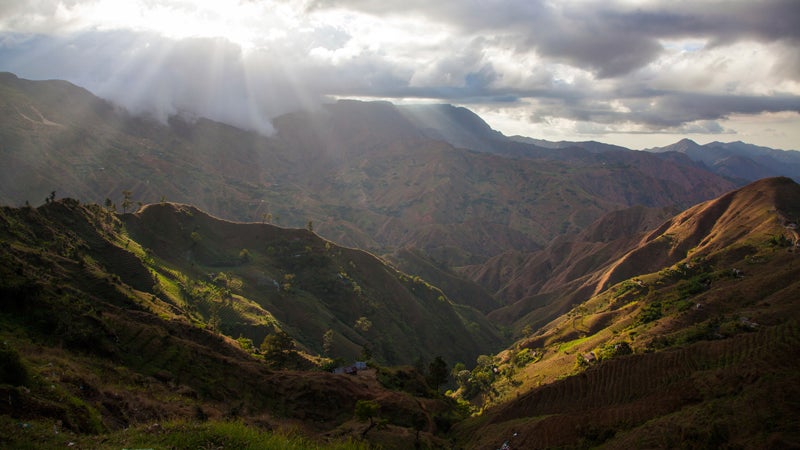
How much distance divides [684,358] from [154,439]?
4828 cm

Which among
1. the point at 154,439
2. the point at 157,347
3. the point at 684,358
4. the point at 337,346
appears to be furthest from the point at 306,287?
the point at 154,439

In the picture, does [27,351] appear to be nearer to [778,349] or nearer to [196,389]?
[196,389]

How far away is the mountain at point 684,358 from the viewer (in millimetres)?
30438

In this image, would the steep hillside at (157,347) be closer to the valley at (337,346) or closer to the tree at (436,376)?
the valley at (337,346)

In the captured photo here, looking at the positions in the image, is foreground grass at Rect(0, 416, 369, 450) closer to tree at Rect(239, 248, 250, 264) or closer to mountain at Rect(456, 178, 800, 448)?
mountain at Rect(456, 178, 800, 448)

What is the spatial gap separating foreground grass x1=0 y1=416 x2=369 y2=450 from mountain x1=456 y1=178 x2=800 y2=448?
2433 centimetres

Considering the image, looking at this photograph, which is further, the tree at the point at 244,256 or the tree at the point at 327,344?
the tree at the point at 244,256

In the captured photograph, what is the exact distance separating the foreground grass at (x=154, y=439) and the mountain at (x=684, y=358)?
958 inches

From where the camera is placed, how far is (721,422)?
28891 mm

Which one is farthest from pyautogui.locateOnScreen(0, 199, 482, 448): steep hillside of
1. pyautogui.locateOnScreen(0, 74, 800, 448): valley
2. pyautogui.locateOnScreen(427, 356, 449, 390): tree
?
pyautogui.locateOnScreen(427, 356, 449, 390): tree

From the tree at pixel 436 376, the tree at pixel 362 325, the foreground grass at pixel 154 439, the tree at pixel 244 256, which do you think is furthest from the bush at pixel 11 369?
the tree at pixel 244 256

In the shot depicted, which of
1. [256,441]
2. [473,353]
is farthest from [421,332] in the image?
[256,441]

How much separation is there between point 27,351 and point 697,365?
55.6m

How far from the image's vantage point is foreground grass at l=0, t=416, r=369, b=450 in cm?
1595
